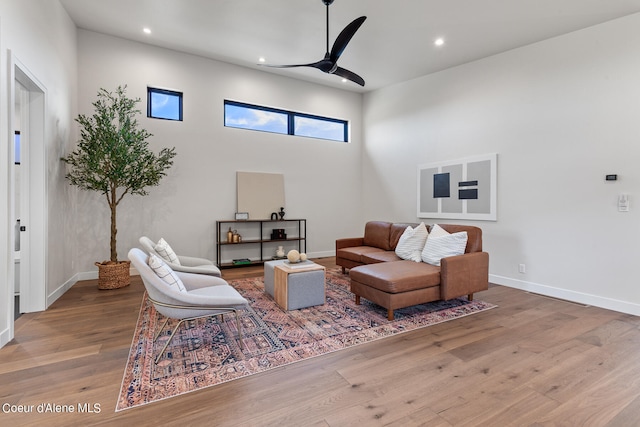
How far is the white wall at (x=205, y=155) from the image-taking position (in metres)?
4.93

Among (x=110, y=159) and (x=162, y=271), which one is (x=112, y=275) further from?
(x=162, y=271)

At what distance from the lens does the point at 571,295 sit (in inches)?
Result: 161

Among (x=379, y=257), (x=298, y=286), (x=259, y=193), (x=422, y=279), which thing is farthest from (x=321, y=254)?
(x=422, y=279)

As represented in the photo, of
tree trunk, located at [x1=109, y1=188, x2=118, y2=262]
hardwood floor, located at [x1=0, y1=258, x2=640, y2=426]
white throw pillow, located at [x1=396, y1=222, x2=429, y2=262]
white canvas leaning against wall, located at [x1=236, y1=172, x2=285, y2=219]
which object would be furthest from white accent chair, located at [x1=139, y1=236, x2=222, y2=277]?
white throw pillow, located at [x1=396, y1=222, x2=429, y2=262]

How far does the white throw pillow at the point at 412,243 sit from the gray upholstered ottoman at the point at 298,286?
1.38 m

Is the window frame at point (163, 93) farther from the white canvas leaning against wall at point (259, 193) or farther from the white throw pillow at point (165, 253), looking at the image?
the white throw pillow at point (165, 253)

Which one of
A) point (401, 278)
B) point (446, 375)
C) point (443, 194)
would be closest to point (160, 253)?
point (401, 278)

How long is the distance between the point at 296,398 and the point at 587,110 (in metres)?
4.89

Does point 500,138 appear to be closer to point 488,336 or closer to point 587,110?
point 587,110

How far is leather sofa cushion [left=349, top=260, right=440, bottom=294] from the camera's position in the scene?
334 cm

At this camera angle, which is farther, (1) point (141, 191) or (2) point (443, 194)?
(2) point (443, 194)

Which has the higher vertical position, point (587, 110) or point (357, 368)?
point (587, 110)

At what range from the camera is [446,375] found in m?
2.30

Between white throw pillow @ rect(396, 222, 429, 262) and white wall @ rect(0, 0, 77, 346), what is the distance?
4412 mm
